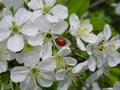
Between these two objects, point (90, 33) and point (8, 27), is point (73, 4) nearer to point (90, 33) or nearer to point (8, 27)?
point (90, 33)

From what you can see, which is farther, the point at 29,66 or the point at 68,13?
the point at 68,13

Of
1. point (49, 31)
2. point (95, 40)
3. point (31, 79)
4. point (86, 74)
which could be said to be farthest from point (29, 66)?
point (86, 74)

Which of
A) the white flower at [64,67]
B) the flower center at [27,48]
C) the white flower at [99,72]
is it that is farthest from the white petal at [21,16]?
the white flower at [99,72]

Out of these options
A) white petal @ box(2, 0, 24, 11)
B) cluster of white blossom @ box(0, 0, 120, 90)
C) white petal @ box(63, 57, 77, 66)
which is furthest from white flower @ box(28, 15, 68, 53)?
white petal @ box(2, 0, 24, 11)

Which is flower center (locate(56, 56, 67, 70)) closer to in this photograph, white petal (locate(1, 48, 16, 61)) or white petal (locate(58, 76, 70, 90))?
white petal (locate(58, 76, 70, 90))

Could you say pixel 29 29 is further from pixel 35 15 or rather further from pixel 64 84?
pixel 64 84

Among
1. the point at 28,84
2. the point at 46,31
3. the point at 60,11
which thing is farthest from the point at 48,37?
the point at 28,84
